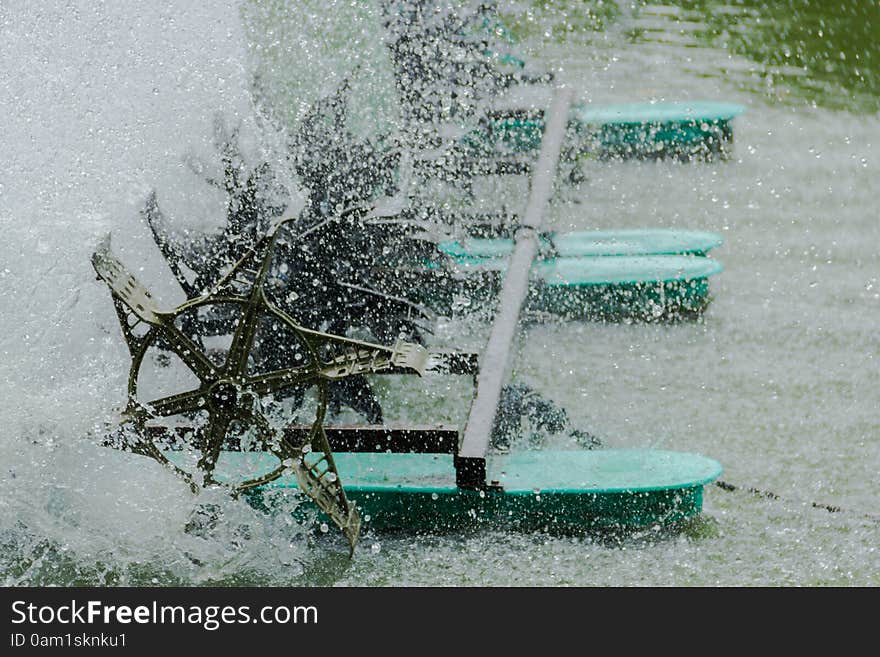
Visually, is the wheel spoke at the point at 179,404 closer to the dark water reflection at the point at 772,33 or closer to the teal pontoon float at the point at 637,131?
the teal pontoon float at the point at 637,131

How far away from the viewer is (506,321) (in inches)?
175

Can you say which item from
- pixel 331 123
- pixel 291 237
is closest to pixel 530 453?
pixel 291 237

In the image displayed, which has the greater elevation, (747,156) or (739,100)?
(739,100)

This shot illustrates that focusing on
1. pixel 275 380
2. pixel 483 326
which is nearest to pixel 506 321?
pixel 483 326

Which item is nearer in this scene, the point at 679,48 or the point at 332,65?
the point at 332,65

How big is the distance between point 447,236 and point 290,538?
7.59 ft

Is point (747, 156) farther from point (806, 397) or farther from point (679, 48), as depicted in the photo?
point (806, 397)

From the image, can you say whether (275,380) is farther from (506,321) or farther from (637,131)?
(637,131)

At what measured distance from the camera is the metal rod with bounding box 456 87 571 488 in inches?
146

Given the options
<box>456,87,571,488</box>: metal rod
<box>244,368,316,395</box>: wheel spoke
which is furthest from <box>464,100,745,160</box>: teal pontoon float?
<box>244,368,316,395</box>: wheel spoke

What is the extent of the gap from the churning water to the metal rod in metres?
0.34

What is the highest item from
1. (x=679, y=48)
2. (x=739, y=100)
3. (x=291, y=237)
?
(x=679, y=48)

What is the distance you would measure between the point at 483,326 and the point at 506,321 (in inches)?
33.0

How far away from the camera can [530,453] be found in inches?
162
